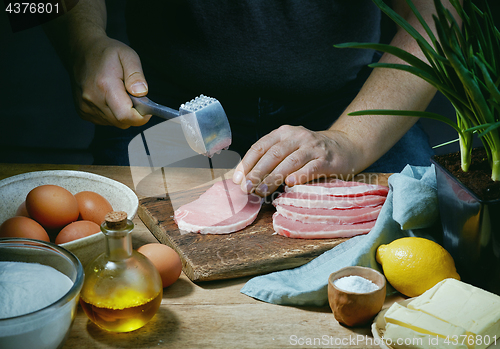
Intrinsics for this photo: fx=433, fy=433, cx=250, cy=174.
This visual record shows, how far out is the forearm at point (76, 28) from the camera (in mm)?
1602

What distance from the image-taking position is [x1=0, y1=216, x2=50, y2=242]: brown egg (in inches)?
33.0

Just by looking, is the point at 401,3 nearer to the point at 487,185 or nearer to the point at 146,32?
the point at 146,32

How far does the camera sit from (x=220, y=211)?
1300mm

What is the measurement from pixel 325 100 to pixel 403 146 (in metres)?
0.40

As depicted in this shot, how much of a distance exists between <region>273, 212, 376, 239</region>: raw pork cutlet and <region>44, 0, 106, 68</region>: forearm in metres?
0.99

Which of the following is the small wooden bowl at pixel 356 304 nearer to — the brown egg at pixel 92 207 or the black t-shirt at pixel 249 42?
the brown egg at pixel 92 207

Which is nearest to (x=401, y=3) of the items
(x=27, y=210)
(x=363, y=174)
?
(x=363, y=174)

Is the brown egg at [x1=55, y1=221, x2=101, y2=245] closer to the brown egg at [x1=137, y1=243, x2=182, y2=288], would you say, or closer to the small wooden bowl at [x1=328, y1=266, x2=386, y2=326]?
the brown egg at [x1=137, y1=243, x2=182, y2=288]

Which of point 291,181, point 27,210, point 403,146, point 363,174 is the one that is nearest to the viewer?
point 27,210

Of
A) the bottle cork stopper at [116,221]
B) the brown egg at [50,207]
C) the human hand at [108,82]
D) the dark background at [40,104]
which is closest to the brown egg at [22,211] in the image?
the brown egg at [50,207]

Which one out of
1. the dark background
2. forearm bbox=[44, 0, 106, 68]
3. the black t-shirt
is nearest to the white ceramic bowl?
forearm bbox=[44, 0, 106, 68]

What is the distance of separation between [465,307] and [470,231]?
0.16 m

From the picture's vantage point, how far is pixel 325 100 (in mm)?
1965

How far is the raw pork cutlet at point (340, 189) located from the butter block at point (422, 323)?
59cm
